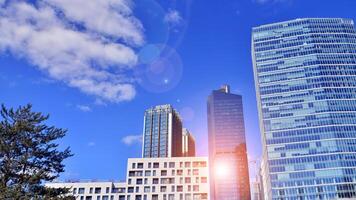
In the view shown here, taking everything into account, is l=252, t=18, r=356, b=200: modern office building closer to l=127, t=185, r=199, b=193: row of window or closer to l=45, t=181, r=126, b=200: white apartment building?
l=127, t=185, r=199, b=193: row of window

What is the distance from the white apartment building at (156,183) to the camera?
120750mm

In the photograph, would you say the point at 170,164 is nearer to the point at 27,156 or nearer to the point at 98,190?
the point at 98,190

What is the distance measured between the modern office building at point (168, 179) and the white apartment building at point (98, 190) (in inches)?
142

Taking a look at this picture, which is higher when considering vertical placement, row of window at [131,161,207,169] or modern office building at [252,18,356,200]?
modern office building at [252,18,356,200]

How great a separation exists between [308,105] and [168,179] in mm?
74477

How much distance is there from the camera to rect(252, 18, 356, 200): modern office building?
137750 millimetres

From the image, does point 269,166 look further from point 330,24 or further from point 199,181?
point 330,24

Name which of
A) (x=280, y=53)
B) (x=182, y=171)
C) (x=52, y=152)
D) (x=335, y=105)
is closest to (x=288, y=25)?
(x=280, y=53)

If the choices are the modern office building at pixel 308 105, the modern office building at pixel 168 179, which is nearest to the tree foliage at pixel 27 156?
the modern office building at pixel 168 179

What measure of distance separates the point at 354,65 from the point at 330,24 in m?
25.4

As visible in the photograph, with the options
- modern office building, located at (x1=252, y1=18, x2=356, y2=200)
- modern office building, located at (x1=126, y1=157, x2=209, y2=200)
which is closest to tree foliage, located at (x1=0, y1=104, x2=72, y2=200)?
modern office building, located at (x1=126, y1=157, x2=209, y2=200)

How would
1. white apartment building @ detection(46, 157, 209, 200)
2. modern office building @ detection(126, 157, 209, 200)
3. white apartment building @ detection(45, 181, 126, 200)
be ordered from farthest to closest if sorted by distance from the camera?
white apartment building @ detection(45, 181, 126, 200), white apartment building @ detection(46, 157, 209, 200), modern office building @ detection(126, 157, 209, 200)

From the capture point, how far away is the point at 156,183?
124 m

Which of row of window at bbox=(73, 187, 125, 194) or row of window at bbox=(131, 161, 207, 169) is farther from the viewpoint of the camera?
row of window at bbox=(73, 187, 125, 194)
